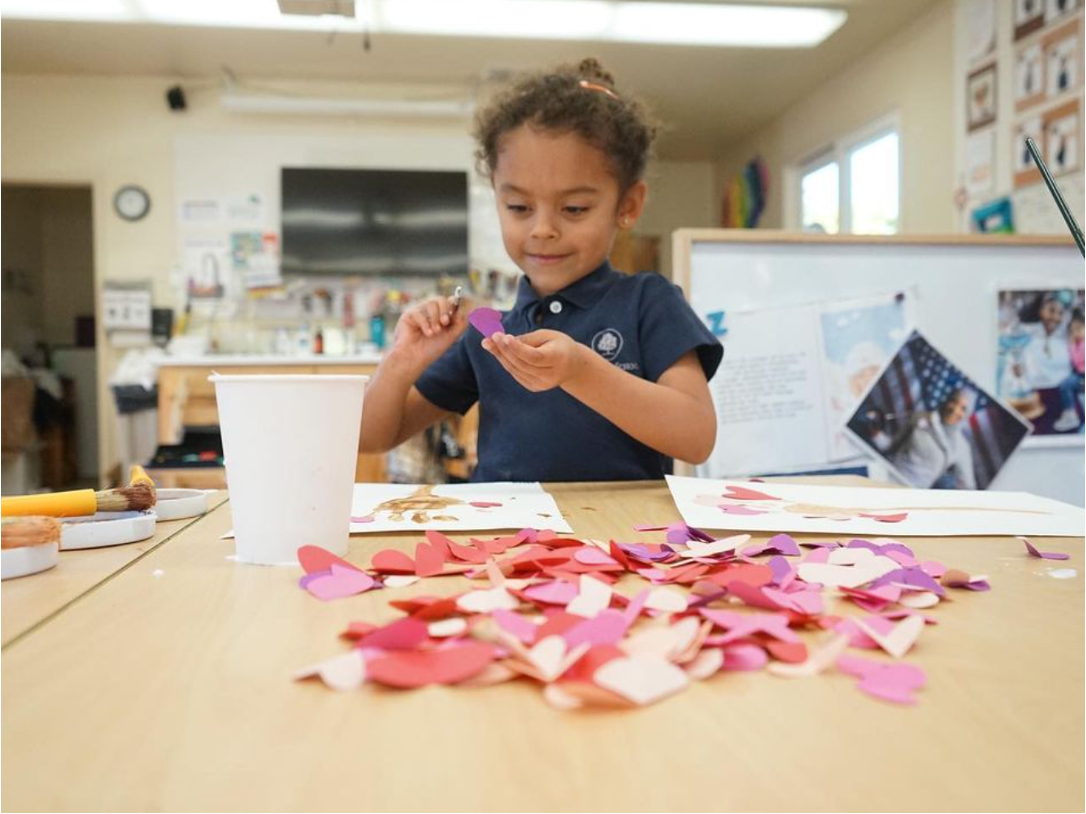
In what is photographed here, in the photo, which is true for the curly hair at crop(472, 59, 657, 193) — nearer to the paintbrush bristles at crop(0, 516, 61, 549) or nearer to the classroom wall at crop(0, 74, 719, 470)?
the paintbrush bristles at crop(0, 516, 61, 549)

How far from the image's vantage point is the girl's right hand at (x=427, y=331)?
0.97 m

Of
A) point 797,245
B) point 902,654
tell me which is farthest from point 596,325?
point 902,654

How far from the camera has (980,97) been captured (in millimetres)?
3062

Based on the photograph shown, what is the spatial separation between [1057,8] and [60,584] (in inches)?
124

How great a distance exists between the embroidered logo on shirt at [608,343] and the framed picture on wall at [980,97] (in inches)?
102

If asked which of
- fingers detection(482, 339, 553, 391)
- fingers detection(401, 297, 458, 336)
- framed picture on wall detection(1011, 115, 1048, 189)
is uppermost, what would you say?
framed picture on wall detection(1011, 115, 1048, 189)

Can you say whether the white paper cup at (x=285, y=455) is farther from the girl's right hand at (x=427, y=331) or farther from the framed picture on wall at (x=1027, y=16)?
the framed picture on wall at (x=1027, y=16)

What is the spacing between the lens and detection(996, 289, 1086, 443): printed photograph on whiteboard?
1.47m

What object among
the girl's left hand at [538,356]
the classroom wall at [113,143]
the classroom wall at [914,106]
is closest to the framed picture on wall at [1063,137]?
the classroom wall at [914,106]

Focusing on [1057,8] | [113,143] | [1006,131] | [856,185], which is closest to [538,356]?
[1057,8]

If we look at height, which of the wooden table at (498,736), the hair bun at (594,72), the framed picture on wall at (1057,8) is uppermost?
the framed picture on wall at (1057,8)

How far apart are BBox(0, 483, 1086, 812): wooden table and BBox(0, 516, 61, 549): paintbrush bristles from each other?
79mm

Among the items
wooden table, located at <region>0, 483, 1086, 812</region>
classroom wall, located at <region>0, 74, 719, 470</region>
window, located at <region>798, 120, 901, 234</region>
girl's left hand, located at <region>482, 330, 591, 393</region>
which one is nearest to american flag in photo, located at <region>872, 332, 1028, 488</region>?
girl's left hand, located at <region>482, 330, 591, 393</region>

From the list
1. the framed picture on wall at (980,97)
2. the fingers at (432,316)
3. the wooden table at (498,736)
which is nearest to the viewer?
the wooden table at (498,736)
